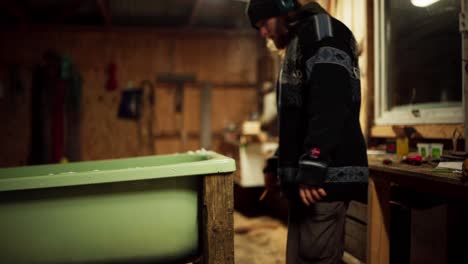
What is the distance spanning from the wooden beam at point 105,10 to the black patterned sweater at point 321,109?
11.8 ft

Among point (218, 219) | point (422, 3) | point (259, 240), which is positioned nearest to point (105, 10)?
point (259, 240)

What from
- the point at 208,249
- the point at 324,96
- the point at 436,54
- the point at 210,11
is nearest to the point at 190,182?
the point at 208,249

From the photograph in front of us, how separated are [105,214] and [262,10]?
99 cm

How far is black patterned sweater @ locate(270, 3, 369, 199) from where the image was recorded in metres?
1.20

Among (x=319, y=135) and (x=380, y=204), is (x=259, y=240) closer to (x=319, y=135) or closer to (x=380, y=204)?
(x=380, y=204)

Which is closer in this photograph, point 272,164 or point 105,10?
point 272,164

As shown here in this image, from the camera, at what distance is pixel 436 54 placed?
2178 mm

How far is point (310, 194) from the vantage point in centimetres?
124

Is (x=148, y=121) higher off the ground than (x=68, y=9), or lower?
lower

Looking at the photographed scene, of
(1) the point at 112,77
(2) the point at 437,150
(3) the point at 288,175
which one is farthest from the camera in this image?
(1) the point at 112,77

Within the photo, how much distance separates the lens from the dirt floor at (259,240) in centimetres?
267

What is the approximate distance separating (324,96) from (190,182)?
0.67 m

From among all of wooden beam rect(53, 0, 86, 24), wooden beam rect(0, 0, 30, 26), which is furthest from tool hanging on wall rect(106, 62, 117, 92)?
wooden beam rect(0, 0, 30, 26)

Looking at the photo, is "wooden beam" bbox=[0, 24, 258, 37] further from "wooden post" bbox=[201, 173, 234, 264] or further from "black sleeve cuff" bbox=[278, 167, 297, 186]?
"black sleeve cuff" bbox=[278, 167, 297, 186]
